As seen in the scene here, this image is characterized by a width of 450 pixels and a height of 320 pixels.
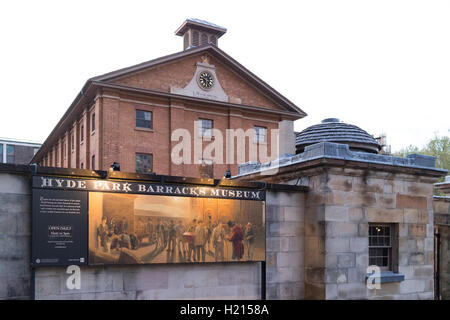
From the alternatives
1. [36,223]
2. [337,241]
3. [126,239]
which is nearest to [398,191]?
[337,241]

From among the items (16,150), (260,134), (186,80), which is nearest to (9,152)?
(16,150)

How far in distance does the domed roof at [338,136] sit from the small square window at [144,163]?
15078 mm

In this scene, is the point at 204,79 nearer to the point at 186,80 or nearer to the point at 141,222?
the point at 186,80

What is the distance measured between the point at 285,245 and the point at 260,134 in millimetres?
23290

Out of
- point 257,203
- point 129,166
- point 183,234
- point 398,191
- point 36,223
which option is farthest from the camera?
point 129,166

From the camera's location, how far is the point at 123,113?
1166 inches

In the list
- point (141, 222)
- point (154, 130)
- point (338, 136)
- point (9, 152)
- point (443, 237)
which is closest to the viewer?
point (141, 222)

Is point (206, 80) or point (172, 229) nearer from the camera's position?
point (172, 229)

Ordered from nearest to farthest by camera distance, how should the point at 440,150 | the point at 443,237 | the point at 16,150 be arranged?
the point at 443,237
the point at 440,150
the point at 16,150

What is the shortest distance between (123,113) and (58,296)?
21517 millimetres

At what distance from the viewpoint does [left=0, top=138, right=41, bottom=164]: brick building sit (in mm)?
73562

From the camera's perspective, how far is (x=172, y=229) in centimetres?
A: 1044

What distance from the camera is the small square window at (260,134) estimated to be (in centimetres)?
3481
